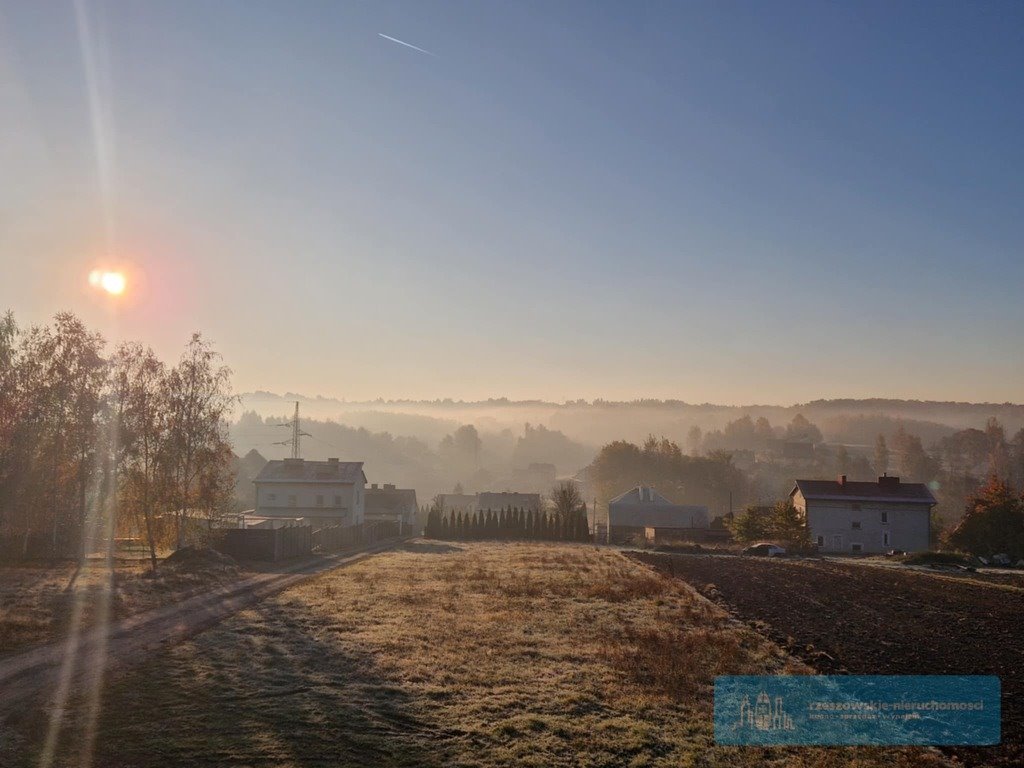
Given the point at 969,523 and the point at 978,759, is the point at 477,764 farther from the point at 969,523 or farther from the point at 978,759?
the point at 969,523

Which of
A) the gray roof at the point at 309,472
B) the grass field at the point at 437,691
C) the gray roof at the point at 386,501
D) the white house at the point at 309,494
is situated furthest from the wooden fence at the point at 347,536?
the grass field at the point at 437,691

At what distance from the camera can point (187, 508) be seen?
4191cm

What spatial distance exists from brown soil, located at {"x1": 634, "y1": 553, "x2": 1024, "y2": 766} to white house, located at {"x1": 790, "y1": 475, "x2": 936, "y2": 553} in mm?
31587

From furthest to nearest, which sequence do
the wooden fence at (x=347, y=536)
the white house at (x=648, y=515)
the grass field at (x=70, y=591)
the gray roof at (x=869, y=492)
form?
1. the white house at (x=648, y=515)
2. the gray roof at (x=869, y=492)
3. the wooden fence at (x=347, y=536)
4. the grass field at (x=70, y=591)

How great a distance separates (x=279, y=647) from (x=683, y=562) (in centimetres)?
3703

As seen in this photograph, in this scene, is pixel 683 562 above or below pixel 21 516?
below

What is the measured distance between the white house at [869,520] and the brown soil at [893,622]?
31.6m

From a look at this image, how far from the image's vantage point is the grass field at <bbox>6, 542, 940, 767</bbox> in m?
11.0

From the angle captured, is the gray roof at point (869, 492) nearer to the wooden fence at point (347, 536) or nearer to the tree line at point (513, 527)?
the tree line at point (513, 527)

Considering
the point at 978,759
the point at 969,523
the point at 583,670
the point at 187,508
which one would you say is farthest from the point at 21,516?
the point at 969,523

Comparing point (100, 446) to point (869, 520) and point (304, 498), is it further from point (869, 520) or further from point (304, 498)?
point (869, 520)

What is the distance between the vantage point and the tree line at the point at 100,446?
39.9 m

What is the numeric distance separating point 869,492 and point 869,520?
2876 mm

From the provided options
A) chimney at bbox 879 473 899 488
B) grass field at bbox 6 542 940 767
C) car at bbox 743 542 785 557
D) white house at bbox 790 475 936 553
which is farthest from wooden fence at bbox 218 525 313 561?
chimney at bbox 879 473 899 488
